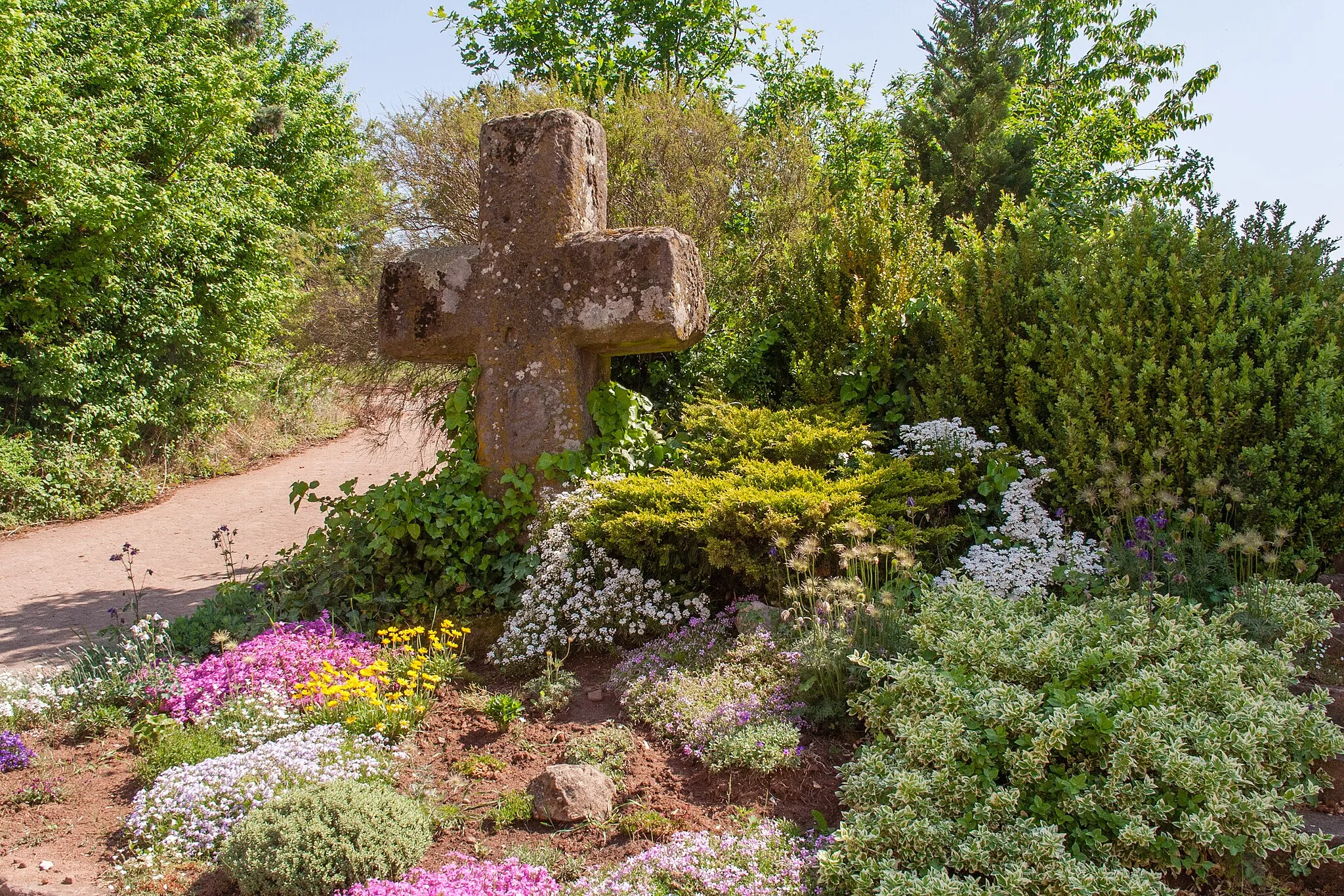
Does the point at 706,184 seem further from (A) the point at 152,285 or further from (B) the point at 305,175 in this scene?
(B) the point at 305,175

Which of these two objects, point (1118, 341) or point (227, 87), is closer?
point (1118, 341)

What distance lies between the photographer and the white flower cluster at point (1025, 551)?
4152 mm

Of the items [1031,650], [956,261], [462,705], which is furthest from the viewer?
[956,261]

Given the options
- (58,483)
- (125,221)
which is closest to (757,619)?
(125,221)

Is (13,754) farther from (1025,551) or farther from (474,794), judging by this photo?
(1025,551)

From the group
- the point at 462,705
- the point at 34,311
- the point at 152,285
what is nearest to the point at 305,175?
the point at 152,285

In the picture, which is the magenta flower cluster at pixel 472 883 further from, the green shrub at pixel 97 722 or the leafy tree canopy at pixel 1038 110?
the leafy tree canopy at pixel 1038 110

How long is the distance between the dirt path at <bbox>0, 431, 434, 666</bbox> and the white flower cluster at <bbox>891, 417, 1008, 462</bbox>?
480cm

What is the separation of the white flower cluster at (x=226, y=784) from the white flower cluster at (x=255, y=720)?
20cm

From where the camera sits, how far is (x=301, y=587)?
547 cm

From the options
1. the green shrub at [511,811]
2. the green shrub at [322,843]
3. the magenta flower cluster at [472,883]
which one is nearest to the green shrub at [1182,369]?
the green shrub at [511,811]

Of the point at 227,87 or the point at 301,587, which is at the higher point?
the point at 227,87

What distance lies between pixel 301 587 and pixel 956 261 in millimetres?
4720

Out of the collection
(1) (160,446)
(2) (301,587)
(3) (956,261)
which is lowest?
(2) (301,587)
